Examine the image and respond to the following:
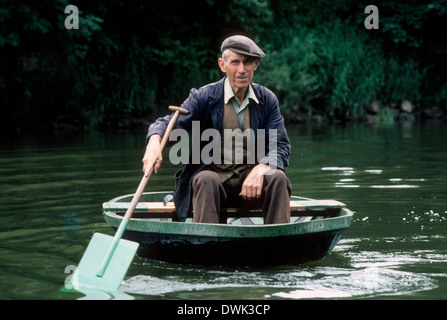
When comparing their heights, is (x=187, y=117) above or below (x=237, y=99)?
below

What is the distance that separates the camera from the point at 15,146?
46.2ft

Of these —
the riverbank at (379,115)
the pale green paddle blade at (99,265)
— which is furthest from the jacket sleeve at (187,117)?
the riverbank at (379,115)

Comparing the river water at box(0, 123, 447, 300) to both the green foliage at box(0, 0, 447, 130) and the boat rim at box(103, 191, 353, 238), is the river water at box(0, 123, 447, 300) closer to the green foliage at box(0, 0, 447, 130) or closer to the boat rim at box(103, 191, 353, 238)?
the boat rim at box(103, 191, 353, 238)

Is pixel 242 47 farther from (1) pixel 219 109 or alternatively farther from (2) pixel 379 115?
(2) pixel 379 115

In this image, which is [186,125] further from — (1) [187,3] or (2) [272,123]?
(1) [187,3]

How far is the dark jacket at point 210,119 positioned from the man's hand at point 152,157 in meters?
0.19

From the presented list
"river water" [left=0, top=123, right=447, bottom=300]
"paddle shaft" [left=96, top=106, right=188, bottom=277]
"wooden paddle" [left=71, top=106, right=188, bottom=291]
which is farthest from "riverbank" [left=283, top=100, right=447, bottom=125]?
"wooden paddle" [left=71, top=106, right=188, bottom=291]

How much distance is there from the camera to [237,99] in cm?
488

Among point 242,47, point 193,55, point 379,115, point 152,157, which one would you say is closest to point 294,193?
point 242,47

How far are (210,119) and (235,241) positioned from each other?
943 millimetres

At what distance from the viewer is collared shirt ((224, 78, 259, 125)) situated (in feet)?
15.9

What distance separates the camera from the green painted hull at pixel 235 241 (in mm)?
4289
